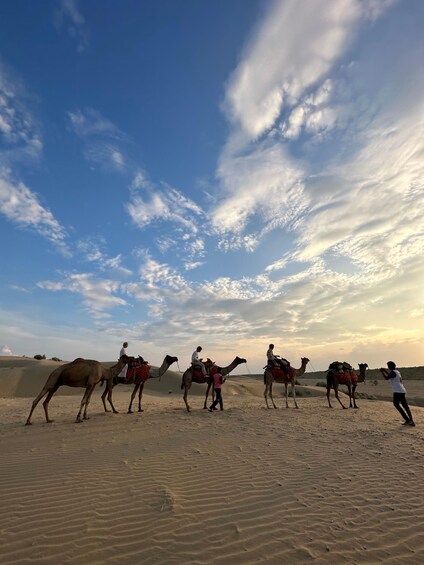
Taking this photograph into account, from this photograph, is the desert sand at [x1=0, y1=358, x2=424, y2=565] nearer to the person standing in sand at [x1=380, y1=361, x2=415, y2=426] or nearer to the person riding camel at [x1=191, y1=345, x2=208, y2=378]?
the person standing in sand at [x1=380, y1=361, x2=415, y2=426]

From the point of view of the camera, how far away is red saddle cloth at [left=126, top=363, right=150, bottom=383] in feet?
51.4

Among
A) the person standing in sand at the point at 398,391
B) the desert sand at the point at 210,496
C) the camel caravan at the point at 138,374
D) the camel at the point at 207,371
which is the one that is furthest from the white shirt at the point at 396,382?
the camel at the point at 207,371

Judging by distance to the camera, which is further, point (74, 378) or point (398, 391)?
point (398, 391)

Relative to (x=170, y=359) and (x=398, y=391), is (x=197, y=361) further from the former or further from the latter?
(x=398, y=391)

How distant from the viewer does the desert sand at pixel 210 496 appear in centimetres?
446

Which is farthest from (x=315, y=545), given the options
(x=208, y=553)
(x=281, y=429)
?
(x=281, y=429)

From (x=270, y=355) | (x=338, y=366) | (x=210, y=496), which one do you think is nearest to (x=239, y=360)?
(x=270, y=355)

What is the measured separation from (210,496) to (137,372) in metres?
10.3

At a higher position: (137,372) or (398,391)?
(137,372)

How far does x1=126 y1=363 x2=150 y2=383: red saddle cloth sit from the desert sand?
12.8ft

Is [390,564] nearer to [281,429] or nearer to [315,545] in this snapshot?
[315,545]

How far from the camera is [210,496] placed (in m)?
6.06

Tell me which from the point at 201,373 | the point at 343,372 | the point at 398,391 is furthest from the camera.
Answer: the point at 343,372

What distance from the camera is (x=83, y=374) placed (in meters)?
13.3
